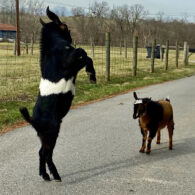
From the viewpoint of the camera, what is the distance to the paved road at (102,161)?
3904 mm

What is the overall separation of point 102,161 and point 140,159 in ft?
2.03

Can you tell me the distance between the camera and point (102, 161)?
477 cm

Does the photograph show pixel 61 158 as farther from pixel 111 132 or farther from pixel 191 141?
pixel 191 141

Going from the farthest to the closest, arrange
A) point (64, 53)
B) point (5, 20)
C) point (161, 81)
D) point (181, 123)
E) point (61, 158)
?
point (5, 20) < point (161, 81) < point (181, 123) < point (61, 158) < point (64, 53)

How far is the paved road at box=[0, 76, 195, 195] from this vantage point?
3904 millimetres

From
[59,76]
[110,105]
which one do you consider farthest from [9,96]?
[59,76]

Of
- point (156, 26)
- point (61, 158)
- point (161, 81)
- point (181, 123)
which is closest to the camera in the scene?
point (61, 158)

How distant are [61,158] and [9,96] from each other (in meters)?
5.28

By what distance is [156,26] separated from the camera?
68125 millimetres

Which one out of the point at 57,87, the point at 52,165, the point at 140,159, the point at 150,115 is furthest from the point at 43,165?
the point at 150,115

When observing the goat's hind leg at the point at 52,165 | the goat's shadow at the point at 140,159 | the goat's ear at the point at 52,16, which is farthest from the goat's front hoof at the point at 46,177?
the goat's ear at the point at 52,16

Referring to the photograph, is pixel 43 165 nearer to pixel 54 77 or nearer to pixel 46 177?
pixel 46 177

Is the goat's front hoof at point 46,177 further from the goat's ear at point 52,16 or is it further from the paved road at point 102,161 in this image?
the goat's ear at point 52,16

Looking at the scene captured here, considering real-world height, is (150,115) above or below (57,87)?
below
